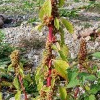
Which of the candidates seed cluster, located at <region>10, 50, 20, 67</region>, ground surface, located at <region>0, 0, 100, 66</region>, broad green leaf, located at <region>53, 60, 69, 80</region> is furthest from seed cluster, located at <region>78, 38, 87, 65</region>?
ground surface, located at <region>0, 0, 100, 66</region>

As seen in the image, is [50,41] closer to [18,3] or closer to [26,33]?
[26,33]

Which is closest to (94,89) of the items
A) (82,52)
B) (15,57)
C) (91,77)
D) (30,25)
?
(91,77)

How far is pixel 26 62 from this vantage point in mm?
7441

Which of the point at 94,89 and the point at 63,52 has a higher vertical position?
the point at 63,52

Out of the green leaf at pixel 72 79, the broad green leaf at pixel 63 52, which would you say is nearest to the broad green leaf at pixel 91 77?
the green leaf at pixel 72 79

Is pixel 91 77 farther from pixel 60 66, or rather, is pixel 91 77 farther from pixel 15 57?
pixel 15 57

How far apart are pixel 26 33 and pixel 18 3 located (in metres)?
6.34

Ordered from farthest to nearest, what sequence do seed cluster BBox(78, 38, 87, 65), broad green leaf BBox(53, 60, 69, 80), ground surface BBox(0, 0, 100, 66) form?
ground surface BBox(0, 0, 100, 66), seed cluster BBox(78, 38, 87, 65), broad green leaf BBox(53, 60, 69, 80)

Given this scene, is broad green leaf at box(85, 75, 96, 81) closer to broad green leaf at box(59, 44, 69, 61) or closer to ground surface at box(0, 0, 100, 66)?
broad green leaf at box(59, 44, 69, 61)

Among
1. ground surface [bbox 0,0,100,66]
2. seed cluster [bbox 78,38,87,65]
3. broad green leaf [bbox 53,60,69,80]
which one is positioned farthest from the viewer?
ground surface [bbox 0,0,100,66]

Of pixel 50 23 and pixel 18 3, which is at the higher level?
pixel 50 23

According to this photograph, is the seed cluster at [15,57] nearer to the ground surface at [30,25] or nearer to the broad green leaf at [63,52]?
the broad green leaf at [63,52]

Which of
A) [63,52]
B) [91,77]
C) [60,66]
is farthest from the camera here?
[91,77]

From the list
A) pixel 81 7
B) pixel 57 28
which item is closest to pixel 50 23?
pixel 57 28
